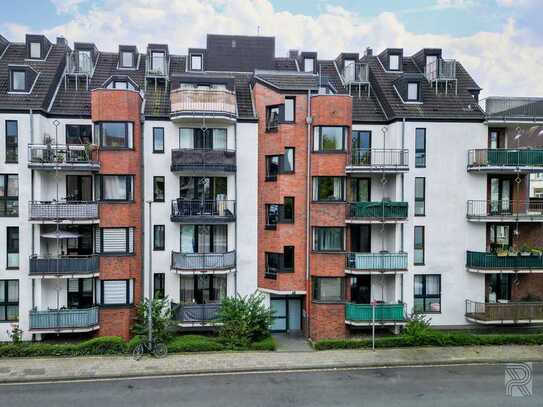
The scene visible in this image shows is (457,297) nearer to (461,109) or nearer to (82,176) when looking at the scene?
(461,109)

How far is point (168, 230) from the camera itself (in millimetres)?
23344

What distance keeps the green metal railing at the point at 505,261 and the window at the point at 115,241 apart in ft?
59.7

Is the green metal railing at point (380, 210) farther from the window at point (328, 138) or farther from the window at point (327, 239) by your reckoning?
the window at point (328, 138)

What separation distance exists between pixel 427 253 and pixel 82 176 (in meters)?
18.9

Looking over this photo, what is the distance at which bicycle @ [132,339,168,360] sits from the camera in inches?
768

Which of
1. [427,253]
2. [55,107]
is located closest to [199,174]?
[55,107]

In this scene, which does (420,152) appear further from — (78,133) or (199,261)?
(78,133)

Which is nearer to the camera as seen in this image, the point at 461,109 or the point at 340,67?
the point at 461,109

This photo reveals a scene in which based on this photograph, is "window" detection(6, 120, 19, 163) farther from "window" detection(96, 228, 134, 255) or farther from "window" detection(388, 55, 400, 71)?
"window" detection(388, 55, 400, 71)

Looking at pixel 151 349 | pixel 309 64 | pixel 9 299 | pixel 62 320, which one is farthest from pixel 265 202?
pixel 9 299

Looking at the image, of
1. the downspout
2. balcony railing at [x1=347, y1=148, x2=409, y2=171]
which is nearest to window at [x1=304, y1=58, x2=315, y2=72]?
the downspout

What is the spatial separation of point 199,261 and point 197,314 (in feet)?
8.95

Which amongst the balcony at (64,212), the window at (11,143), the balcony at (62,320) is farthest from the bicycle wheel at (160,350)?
the window at (11,143)

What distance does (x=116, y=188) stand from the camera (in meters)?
22.2
